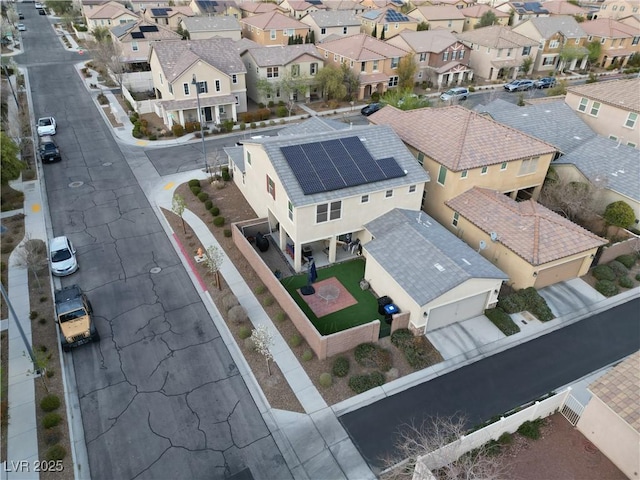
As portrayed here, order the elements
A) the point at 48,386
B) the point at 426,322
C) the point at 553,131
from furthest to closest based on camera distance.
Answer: the point at 553,131
the point at 426,322
the point at 48,386

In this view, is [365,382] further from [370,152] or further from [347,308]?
[370,152]

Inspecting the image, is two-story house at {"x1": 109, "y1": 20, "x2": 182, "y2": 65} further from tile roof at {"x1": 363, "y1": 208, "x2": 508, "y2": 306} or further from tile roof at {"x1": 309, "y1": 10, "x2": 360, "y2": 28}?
tile roof at {"x1": 363, "y1": 208, "x2": 508, "y2": 306}

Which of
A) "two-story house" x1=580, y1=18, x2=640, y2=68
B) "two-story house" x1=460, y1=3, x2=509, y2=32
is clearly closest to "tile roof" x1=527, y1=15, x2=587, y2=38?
"two-story house" x1=580, y1=18, x2=640, y2=68

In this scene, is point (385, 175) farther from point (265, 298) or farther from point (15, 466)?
point (15, 466)

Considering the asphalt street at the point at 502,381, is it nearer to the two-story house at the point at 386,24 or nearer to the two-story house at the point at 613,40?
the two-story house at the point at 613,40

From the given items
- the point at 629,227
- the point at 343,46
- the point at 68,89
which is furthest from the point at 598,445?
the point at 68,89

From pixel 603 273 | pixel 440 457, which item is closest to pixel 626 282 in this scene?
pixel 603 273

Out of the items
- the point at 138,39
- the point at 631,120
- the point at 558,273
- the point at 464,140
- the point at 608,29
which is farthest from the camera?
the point at 608,29
